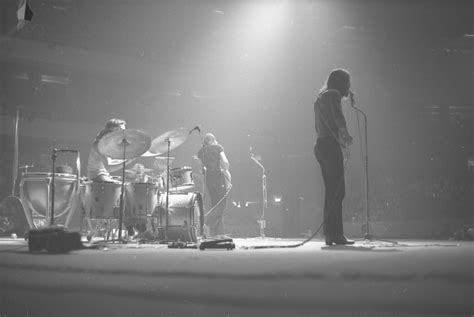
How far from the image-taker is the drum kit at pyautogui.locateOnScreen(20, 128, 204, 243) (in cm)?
632

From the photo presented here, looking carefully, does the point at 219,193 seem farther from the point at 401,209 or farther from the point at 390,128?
the point at 390,128

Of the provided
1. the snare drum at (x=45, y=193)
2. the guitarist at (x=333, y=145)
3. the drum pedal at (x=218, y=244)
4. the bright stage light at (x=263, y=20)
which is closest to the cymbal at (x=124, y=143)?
the snare drum at (x=45, y=193)

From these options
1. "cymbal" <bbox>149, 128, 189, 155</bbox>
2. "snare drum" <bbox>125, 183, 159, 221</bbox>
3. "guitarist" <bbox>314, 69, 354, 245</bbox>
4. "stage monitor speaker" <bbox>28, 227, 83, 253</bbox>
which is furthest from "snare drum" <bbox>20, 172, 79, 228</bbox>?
"guitarist" <bbox>314, 69, 354, 245</bbox>

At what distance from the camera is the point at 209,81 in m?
13.4

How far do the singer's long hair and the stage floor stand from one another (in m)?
2.23

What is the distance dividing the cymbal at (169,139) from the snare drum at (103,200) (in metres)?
0.77

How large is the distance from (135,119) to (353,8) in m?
6.33

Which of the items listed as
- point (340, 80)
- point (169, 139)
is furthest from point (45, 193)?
point (340, 80)

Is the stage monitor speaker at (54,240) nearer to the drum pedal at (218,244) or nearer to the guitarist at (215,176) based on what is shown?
the drum pedal at (218,244)

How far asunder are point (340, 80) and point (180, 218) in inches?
117

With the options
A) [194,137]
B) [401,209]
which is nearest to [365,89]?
[401,209]

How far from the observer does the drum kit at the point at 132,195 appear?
6.32 metres

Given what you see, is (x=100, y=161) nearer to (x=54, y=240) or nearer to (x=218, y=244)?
(x=54, y=240)

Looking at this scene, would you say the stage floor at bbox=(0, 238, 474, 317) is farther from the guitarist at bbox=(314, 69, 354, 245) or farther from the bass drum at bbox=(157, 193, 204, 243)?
the bass drum at bbox=(157, 193, 204, 243)
